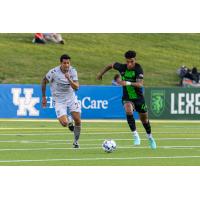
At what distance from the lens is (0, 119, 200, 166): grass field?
562 inches

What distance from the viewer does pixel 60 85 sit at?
16984 mm

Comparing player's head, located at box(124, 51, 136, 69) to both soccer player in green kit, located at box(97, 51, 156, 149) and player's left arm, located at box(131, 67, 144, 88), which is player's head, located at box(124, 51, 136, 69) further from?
player's left arm, located at box(131, 67, 144, 88)

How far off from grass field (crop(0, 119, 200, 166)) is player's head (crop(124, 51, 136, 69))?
1.84 m

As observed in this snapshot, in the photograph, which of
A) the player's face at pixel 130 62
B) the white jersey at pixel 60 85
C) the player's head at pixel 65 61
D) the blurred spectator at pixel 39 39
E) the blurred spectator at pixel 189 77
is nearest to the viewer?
the player's head at pixel 65 61

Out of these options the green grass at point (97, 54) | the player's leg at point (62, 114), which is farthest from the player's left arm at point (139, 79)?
the green grass at point (97, 54)

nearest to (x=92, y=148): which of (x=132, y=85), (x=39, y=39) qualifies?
(x=132, y=85)

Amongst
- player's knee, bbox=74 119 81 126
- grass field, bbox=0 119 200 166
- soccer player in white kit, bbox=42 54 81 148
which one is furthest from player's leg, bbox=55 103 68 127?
grass field, bbox=0 119 200 166

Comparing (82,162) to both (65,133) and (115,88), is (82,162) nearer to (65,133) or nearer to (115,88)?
(65,133)

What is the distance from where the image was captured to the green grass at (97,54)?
41.0 meters

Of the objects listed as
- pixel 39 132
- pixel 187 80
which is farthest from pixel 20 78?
pixel 39 132

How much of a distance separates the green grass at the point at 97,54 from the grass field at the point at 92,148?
1612 centimetres

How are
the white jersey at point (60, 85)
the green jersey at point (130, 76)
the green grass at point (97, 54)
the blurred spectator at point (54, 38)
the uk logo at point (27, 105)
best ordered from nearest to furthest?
the white jersey at point (60, 85)
the green jersey at point (130, 76)
the uk logo at point (27, 105)
the green grass at point (97, 54)
the blurred spectator at point (54, 38)

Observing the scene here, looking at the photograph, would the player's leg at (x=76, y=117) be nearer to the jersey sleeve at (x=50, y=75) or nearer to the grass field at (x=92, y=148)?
the grass field at (x=92, y=148)

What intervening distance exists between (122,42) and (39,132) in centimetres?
2499
